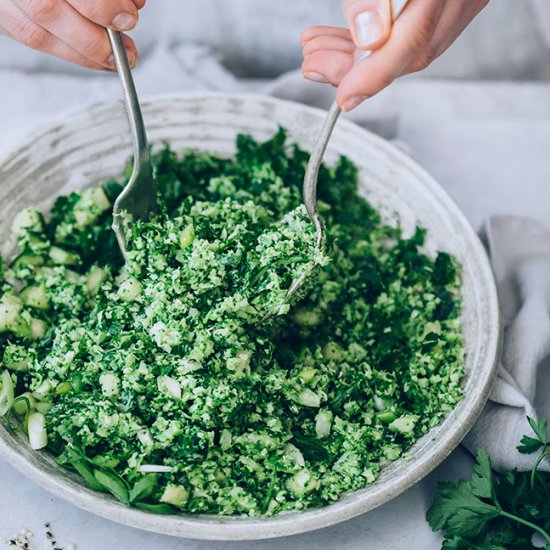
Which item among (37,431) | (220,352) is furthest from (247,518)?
(37,431)

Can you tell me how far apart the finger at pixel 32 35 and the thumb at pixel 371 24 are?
0.68 meters

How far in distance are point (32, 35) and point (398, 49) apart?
0.90 metres

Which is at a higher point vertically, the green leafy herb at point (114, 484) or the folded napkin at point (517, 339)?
the green leafy herb at point (114, 484)

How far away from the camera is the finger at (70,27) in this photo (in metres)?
1.62

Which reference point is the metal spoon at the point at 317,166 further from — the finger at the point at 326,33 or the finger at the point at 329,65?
the finger at the point at 326,33

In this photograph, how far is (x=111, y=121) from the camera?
2186 millimetres

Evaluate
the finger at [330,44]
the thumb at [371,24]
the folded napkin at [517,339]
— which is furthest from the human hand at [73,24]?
the folded napkin at [517,339]

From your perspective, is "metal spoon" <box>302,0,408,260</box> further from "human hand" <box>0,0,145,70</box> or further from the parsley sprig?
the parsley sprig

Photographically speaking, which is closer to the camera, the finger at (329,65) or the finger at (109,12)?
the finger at (109,12)

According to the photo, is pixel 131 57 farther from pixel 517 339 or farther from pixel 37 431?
pixel 517 339

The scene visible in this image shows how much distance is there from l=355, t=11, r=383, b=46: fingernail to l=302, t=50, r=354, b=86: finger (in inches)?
12.0

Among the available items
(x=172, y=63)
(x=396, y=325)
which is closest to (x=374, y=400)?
(x=396, y=325)

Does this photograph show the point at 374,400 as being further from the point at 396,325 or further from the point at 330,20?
the point at 330,20

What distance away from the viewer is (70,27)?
165cm
